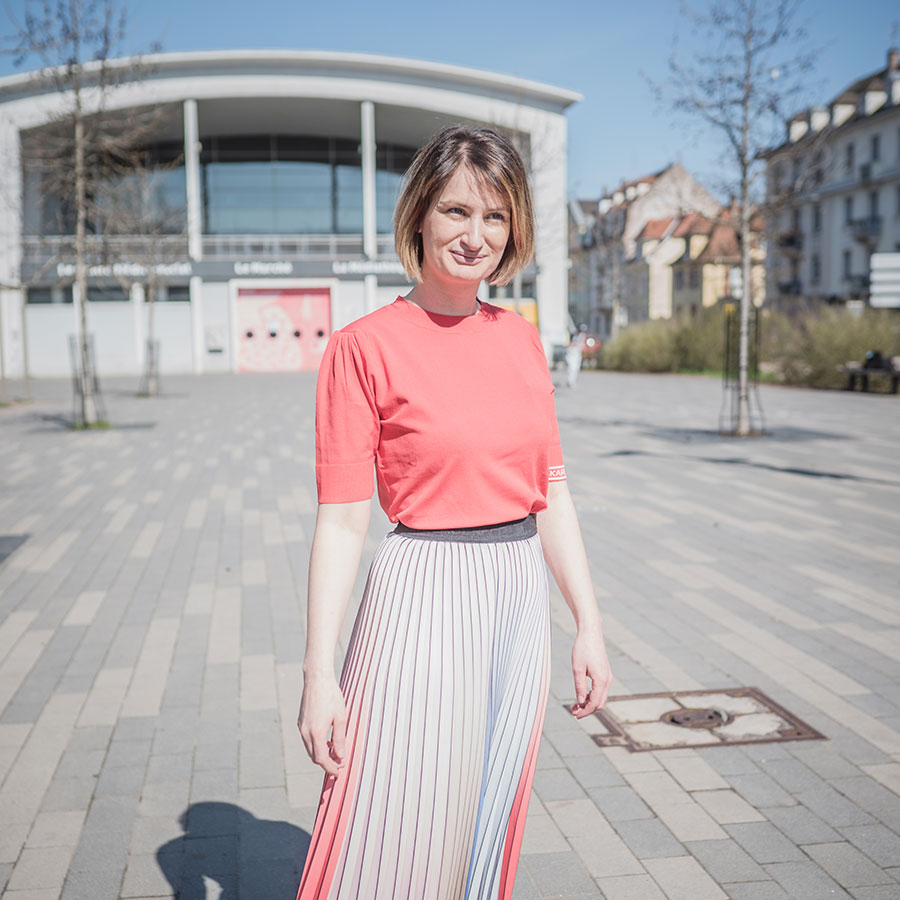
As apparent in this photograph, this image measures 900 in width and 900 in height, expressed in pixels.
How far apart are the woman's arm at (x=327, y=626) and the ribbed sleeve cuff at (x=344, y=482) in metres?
0.02

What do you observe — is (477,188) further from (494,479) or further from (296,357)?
(296,357)

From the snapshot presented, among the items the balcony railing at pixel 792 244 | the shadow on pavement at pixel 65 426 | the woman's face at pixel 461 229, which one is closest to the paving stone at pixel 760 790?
the woman's face at pixel 461 229

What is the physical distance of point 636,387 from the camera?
94.1 ft

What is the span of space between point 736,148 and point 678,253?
207 ft

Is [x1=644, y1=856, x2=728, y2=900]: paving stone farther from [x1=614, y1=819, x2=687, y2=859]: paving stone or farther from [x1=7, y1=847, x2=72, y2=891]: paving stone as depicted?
[x1=7, y1=847, x2=72, y2=891]: paving stone

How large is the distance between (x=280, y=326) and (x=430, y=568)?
4173 cm

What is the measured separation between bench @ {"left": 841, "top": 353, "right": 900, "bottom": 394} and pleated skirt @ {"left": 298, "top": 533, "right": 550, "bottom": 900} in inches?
935

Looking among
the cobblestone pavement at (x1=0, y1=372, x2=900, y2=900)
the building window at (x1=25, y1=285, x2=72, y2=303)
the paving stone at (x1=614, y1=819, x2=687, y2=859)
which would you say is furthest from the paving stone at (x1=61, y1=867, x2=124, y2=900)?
the building window at (x1=25, y1=285, x2=72, y2=303)

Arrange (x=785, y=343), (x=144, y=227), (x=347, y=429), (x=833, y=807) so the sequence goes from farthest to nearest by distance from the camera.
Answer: (x=785, y=343)
(x=144, y=227)
(x=833, y=807)
(x=347, y=429)

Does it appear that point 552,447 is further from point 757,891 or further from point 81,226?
point 81,226

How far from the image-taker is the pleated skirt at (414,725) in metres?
1.88

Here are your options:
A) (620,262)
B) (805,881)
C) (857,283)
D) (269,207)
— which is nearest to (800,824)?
(805,881)

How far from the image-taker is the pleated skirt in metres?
1.88

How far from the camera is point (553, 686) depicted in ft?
15.1
